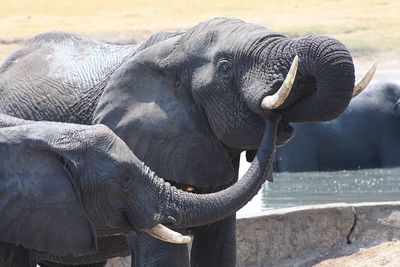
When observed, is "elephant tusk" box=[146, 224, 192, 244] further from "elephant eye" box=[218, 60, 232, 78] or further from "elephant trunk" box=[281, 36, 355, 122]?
"elephant eye" box=[218, 60, 232, 78]

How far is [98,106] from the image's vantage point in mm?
6363

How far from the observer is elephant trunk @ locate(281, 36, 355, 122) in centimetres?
556

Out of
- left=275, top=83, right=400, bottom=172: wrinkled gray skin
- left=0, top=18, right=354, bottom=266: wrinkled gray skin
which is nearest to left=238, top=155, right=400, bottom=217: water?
left=275, top=83, right=400, bottom=172: wrinkled gray skin

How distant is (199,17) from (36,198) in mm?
21581

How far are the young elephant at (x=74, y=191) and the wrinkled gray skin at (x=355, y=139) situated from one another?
32.6 feet

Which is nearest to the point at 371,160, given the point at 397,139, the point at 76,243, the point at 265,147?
the point at 397,139

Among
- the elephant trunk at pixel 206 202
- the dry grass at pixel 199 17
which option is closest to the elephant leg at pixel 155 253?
the elephant trunk at pixel 206 202

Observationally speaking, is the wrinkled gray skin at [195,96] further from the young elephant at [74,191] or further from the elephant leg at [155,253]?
the young elephant at [74,191]

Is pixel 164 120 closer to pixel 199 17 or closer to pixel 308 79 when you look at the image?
pixel 308 79

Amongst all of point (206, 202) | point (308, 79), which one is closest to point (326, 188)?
point (308, 79)

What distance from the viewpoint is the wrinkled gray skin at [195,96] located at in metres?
5.69

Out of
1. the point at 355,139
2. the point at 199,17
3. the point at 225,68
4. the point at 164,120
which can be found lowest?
the point at 199,17

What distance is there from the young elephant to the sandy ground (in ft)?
11.3

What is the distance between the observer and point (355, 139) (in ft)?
49.4
